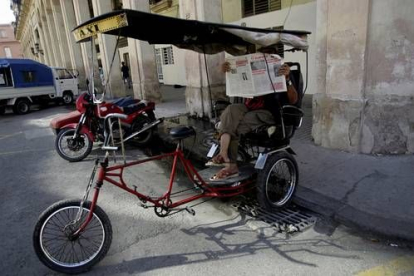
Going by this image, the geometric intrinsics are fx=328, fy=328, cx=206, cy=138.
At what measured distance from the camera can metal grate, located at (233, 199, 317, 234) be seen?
3482mm

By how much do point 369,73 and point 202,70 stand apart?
4720 mm

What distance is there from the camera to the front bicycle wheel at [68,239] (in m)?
2.87

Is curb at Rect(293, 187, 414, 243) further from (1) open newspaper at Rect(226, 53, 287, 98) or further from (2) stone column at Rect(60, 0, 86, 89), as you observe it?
(2) stone column at Rect(60, 0, 86, 89)

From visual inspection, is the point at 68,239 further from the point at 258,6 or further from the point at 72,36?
the point at 72,36

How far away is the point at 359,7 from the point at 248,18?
8.23 m

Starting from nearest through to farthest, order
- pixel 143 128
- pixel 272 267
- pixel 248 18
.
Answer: pixel 272 267, pixel 143 128, pixel 248 18

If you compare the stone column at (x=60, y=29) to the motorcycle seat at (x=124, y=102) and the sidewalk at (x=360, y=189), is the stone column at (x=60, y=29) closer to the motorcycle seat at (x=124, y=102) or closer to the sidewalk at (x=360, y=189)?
the motorcycle seat at (x=124, y=102)

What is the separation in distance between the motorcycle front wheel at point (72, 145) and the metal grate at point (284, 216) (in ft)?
12.1

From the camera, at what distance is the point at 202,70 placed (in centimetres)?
877

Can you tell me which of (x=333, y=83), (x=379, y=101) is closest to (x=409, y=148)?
(x=379, y=101)

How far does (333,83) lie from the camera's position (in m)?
5.23

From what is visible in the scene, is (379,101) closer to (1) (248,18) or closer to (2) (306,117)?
(2) (306,117)

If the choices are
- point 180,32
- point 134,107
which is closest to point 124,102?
point 134,107

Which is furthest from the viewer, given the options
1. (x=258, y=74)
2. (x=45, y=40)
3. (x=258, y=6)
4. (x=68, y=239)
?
(x=45, y=40)
